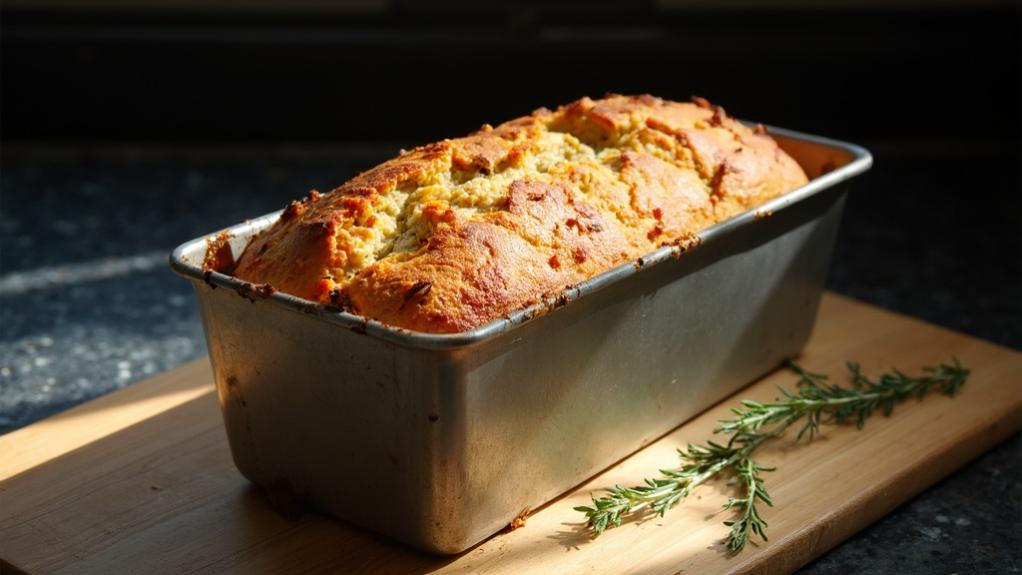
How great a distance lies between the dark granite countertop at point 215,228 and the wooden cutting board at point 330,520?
70 millimetres

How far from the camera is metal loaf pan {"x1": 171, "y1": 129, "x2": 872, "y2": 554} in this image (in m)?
1.49

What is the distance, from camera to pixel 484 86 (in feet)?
10.8

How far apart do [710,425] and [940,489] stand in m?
0.37

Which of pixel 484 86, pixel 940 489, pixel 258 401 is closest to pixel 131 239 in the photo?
pixel 484 86

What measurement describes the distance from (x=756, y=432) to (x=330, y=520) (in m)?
0.69

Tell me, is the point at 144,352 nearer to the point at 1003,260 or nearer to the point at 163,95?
the point at 163,95

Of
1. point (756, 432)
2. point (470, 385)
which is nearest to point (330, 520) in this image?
point (470, 385)

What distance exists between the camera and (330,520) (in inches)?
66.5

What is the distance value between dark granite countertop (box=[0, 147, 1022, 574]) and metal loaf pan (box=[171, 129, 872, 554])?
14.7 inches

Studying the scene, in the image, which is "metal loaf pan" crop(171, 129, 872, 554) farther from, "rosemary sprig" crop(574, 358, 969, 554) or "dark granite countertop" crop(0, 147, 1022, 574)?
"dark granite countertop" crop(0, 147, 1022, 574)

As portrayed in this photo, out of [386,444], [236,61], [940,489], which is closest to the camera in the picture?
[386,444]

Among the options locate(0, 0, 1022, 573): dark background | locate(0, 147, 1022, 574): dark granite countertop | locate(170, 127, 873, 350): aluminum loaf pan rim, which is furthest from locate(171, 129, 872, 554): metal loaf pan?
locate(0, 0, 1022, 573): dark background

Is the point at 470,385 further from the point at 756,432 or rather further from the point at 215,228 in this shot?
the point at 215,228

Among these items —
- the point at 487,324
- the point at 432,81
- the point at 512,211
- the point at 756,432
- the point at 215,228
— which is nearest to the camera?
the point at 487,324
